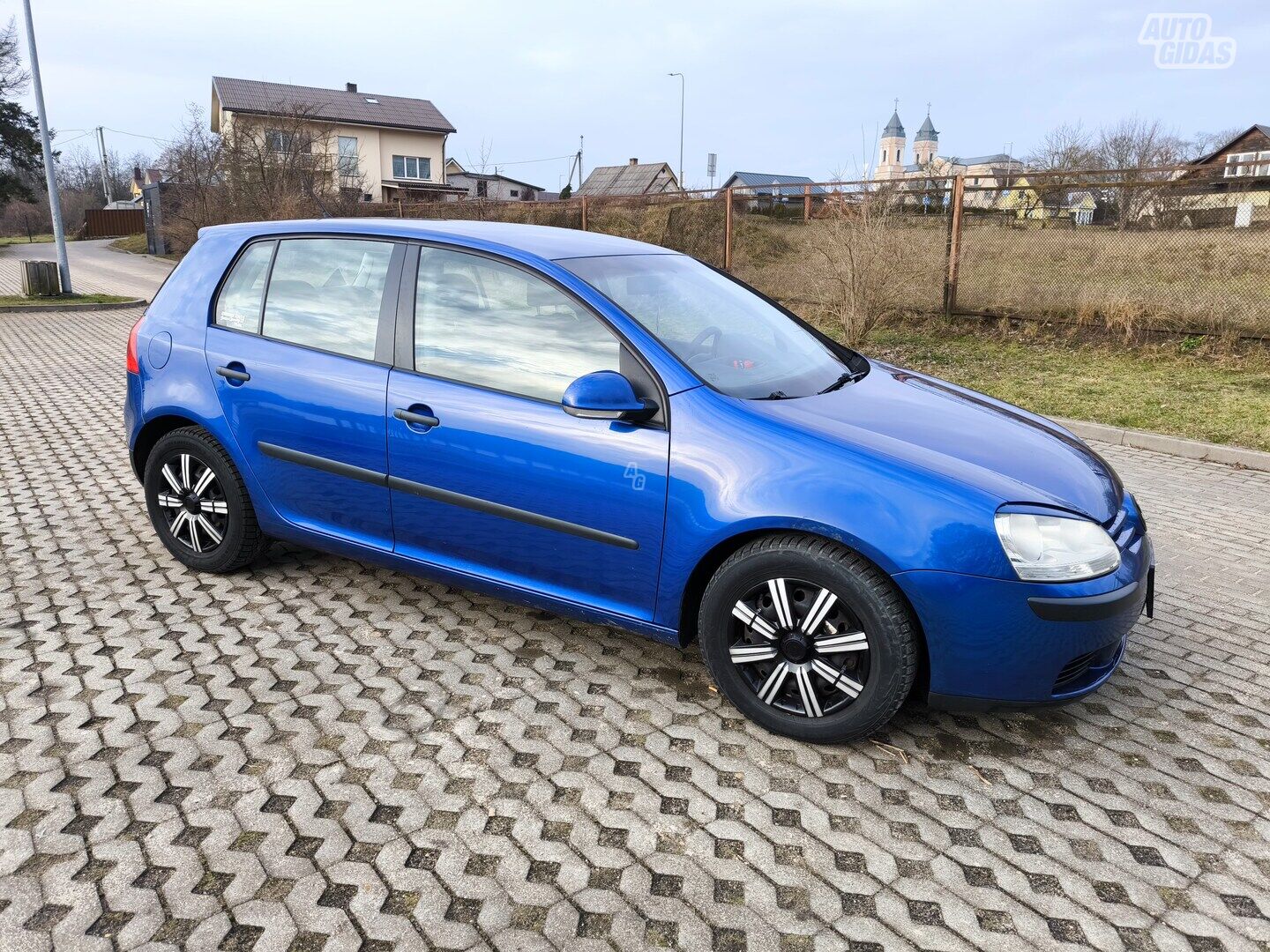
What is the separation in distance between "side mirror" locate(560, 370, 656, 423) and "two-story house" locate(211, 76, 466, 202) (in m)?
51.1

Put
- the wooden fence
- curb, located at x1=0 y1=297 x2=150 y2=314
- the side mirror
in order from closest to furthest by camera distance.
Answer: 1. the side mirror
2. curb, located at x1=0 y1=297 x2=150 y2=314
3. the wooden fence

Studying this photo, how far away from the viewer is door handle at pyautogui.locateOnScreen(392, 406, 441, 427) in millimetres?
3510

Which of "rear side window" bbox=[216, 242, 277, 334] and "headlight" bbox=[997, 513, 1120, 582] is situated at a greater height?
"rear side window" bbox=[216, 242, 277, 334]

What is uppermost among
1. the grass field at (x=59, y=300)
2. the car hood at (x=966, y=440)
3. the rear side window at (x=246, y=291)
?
the rear side window at (x=246, y=291)

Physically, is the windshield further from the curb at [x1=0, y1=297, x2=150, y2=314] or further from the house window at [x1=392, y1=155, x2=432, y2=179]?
the house window at [x1=392, y1=155, x2=432, y2=179]

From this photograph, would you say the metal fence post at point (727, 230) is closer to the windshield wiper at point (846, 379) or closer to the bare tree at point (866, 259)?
the bare tree at point (866, 259)

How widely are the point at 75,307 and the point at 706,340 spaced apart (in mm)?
20106

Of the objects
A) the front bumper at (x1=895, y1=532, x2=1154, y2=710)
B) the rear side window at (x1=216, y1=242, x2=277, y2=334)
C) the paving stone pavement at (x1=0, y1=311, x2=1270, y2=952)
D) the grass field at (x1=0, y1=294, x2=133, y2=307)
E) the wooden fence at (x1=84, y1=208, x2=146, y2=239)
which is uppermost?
the wooden fence at (x1=84, y1=208, x2=146, y2=239)

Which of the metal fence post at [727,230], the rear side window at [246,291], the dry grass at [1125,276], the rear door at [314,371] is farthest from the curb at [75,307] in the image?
the rear door at [314,371]

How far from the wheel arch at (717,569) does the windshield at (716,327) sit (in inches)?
21.2

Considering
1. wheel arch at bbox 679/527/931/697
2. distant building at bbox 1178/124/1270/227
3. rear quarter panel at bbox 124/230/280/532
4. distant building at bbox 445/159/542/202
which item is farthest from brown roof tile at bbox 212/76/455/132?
wheel arch at bbox 679/527/931/697

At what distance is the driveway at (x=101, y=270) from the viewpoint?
81.3 ft

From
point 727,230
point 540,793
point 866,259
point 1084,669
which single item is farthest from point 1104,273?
point 540,793

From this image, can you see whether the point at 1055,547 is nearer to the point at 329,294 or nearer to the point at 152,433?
the point at 329,294
